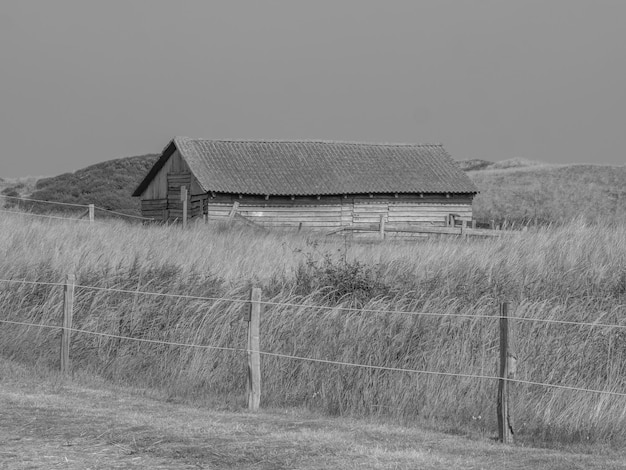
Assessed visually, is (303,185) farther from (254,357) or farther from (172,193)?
(254,357)

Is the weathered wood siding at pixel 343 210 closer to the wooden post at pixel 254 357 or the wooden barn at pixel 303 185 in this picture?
the wooden barn at pixel 303 185

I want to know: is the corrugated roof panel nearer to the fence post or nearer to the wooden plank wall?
the wooden plank wall

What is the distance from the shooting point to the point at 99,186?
6069 cm

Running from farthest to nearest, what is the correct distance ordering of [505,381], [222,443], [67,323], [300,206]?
1. [300,206]
2. [67,323]
3. [505,381]
4. [222,443]

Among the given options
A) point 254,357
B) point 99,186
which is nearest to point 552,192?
point 99,186

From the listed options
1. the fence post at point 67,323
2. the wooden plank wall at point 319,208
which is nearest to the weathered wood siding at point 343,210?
the wooden plank wall at point 319,208

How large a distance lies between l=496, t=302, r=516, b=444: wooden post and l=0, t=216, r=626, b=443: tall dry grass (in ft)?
1.71

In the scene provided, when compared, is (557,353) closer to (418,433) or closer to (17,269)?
(418,433)

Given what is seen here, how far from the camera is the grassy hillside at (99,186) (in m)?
56.3

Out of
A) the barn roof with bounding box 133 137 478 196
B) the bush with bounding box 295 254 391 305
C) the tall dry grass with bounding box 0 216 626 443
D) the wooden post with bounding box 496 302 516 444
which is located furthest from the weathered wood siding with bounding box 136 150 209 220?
the wooden post with bounding box 496 302 516 444

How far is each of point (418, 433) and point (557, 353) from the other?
9.24 ft

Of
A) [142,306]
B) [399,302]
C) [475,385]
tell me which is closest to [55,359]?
[142,306]

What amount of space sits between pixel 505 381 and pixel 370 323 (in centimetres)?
333

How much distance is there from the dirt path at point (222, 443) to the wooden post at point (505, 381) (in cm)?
20
